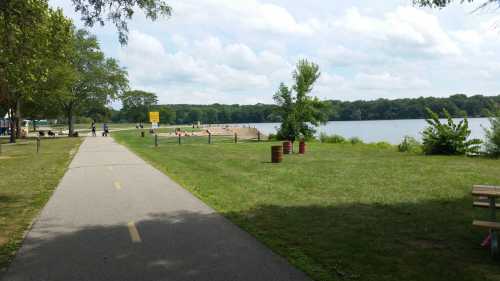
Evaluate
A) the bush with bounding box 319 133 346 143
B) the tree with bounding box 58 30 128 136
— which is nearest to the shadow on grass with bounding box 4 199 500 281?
the bush with bounding box 319 133 346 143

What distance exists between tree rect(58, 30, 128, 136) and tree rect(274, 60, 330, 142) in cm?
2601

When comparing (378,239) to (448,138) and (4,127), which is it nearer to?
(448,138)

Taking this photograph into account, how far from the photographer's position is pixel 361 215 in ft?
30.1

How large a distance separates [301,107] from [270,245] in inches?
1423

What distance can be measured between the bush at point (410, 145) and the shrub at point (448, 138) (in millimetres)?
1718

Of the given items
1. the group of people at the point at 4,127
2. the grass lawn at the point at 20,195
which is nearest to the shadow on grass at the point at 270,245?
the grass lawn at the point at 20,195

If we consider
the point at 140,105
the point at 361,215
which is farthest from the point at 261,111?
the point at 361,215

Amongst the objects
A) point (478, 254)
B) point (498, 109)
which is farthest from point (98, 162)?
point (498, 109)

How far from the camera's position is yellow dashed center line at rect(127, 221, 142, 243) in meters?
7.24

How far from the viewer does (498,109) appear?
898 inches

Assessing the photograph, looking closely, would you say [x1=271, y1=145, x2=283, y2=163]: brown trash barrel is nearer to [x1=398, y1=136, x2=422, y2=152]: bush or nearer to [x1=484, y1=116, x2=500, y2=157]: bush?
[x1=398, y1=136, x2=422, y2=152]: bush

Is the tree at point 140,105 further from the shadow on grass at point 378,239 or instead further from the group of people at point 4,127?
the shadow on grass at point 378,239

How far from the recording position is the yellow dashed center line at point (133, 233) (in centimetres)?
724

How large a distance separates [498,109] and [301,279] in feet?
69.4
